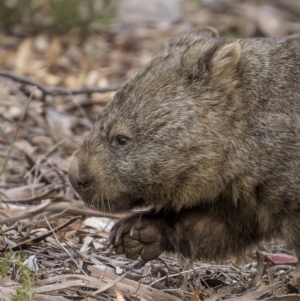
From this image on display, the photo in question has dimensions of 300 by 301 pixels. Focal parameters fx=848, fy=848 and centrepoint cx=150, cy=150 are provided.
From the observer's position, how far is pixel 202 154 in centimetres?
469

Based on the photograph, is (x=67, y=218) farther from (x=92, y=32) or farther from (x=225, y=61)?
(x=92, y=32)

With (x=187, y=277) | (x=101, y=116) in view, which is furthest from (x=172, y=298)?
(x=101, y=116)

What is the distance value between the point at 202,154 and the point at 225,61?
565 millimetres

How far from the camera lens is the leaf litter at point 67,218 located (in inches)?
181

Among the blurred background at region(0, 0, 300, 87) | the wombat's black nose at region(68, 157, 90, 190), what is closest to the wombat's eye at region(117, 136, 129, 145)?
the wombat's black nose at region(68, 157, 90, 190)

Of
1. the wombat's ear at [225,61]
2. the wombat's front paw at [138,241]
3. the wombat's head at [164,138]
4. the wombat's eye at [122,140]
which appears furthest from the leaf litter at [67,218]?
the wombat's ear at [225,61]

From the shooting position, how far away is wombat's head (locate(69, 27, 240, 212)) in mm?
4688

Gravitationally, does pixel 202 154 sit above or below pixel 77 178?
above

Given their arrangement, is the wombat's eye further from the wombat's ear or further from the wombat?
the wombat's ear

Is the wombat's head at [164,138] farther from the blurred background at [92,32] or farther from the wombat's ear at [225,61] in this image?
the blurred background at [92,32]

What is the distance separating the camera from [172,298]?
4.51 metres

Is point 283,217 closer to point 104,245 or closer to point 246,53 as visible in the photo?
point 246,53

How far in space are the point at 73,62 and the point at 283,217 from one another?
6642 mm

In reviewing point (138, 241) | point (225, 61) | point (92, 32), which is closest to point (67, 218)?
point (138, 241)
